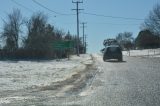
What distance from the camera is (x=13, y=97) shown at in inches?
648

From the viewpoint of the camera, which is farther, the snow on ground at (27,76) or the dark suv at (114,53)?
the dark suv at (114,53)

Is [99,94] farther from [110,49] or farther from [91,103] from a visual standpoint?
[110,49]

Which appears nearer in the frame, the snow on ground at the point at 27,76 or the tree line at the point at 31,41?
the snow on ground at the point at 27,76

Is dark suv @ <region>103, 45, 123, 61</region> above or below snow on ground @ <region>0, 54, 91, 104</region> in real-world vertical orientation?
above

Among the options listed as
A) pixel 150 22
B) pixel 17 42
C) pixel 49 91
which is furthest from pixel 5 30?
pixel 49 91

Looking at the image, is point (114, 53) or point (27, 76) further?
point (114, 53)

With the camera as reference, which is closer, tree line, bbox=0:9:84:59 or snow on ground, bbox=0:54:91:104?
snow on ground, bbox=0:54:91:104

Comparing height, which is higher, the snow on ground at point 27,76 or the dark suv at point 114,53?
the dark suv at point 114,53

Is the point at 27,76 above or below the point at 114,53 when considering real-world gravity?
below

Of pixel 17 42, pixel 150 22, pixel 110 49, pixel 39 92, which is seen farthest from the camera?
pixel 150 22

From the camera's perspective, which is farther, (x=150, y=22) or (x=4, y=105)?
(x=150, y=22)

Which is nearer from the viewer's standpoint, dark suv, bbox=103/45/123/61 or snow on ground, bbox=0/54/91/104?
snow on ground, bbox=0/54/91/104

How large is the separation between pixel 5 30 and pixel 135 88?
248ft

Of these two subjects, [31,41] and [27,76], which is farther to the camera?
[31,41]
